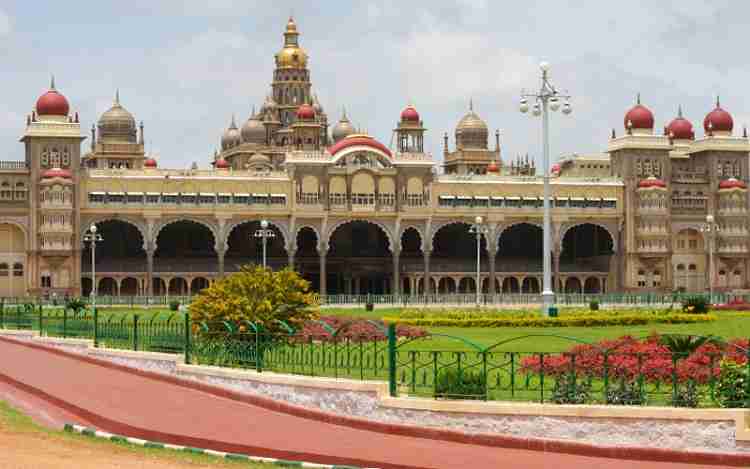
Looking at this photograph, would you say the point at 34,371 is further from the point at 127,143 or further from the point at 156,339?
the point at 127,143

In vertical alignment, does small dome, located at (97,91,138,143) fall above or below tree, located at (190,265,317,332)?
above

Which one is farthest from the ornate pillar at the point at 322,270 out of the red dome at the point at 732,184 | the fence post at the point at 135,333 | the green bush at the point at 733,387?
the green bush at the point at 733,387

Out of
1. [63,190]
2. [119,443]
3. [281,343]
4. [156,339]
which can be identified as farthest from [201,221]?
[119,443]

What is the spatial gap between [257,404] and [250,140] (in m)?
79.8

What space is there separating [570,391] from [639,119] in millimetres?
73919

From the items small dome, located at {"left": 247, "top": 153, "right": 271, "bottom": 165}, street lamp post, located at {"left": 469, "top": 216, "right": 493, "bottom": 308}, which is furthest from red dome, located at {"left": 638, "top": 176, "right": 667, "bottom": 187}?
small dome, located at {"left": 247, "top": 153, "right": 271, "bottom": 165}

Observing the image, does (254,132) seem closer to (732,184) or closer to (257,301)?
(732,184)

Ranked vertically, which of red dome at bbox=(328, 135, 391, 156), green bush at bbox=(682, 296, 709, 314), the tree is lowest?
green bush at bbox=(682, 296, 709, 314)

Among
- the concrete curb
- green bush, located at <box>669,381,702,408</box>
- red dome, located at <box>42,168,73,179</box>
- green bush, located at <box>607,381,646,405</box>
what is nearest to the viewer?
the concrete curb

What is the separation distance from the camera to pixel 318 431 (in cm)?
1753

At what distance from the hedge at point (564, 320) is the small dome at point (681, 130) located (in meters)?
56.0

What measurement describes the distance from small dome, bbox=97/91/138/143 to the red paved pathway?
70.0 metres

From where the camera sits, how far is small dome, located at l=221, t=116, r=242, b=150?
343ft

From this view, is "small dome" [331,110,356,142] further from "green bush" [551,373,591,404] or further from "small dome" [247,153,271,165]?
"green bush" [551,373,591,404]
